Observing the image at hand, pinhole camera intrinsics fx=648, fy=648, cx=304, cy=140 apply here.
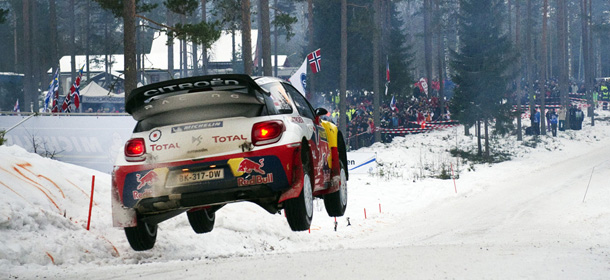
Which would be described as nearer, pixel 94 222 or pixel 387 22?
pixel 94 222

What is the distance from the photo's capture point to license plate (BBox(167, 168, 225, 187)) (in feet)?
21.6

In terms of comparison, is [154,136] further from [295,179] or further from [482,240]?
[482,240]

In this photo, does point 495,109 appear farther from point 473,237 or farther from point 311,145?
point 311,145

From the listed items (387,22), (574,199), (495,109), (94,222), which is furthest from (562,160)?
(94,222)

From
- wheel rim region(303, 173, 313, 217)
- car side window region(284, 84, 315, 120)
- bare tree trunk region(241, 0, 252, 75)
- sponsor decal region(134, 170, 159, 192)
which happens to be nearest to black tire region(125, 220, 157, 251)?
sponsor decal region(134, 170, 159, 192)

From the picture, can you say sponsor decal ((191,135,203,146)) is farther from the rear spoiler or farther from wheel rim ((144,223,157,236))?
wheel rim ((144,223,157,236))

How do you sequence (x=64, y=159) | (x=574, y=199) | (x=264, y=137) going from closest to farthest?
(x=264, y=137)
(x=64, y=159)
(x=574, y=199)

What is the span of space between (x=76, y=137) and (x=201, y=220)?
7.67m

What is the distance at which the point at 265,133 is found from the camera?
21.6 feet

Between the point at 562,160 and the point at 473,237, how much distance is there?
20.9 meters

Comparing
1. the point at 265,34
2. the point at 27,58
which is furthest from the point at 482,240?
the point at 27,58

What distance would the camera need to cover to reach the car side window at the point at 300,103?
7.54 meters

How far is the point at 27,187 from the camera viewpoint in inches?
379

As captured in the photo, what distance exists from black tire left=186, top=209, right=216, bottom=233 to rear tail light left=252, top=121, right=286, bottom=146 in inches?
84.6
